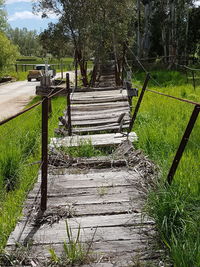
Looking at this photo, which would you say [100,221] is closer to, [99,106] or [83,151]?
A: [83,151]

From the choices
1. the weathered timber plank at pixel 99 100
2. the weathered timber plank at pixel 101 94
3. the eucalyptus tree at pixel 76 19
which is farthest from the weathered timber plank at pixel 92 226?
the eucalyptus tree at pixel 76 19

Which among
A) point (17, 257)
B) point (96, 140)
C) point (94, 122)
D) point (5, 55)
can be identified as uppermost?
point (5, 55)

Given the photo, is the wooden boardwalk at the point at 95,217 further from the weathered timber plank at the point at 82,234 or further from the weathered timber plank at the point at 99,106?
the weathered timber plank at the point at 99,106

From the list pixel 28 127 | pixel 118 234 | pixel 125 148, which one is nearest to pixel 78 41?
pixel 28 127

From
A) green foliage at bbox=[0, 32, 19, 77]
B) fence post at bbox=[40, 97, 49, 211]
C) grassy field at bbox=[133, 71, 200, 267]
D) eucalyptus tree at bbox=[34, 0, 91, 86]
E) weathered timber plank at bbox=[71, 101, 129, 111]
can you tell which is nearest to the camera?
grassy field at bbox=[133, 71, 200, 267]

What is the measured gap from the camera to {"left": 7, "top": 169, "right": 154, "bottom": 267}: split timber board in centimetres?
250

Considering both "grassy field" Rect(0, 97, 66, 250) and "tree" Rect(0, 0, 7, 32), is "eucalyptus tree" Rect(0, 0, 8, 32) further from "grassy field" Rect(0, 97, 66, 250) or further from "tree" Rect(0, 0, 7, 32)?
"grassy field" Rect(0, 97, 66, 250)

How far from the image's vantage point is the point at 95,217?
2982 millimetres

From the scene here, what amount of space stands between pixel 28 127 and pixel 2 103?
9067 mm

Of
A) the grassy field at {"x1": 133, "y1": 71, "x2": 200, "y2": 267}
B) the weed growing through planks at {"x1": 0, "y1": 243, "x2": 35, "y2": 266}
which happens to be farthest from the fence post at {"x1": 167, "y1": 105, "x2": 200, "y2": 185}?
the weed growing through planks at {"x1": 0, "y1": 243, "x2": 35, "y2": 266}

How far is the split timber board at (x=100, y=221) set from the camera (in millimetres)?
2504

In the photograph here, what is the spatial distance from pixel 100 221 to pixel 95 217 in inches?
3.6

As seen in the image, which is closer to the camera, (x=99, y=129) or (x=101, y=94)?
(x=99, y=129)

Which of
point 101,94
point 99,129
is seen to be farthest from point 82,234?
point 101,94
